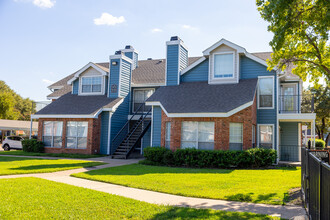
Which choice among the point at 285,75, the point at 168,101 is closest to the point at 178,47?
the point at 168,101

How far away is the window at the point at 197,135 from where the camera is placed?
16484 millimetres

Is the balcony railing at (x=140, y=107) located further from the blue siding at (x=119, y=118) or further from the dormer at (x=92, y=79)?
the dormer at (x=92, y=79)

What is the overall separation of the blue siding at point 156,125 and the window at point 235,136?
4.74 metres

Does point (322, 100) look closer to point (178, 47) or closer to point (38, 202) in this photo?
point (178, 47)

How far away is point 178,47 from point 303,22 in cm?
1054

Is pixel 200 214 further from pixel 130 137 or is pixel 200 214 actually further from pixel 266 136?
pixel 130 137

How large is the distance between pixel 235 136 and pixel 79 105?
12.2 meters

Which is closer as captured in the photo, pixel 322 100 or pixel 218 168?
pixel 218 168

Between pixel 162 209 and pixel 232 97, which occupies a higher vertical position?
pixel 232 97

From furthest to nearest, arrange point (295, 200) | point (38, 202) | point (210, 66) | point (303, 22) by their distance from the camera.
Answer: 1. point (210, 66)
2. point (303, 22)
3. point (295, 200)
4. point (38, 202)

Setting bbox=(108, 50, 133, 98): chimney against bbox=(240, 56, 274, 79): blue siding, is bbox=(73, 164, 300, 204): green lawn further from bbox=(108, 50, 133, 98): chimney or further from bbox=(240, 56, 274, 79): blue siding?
bbox=(108, 50, 133, 98): chimney

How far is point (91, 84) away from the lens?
24578 millimetres

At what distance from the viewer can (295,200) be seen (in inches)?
306

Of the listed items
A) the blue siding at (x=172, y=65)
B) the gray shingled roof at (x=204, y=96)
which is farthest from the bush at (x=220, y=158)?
the blue siding at (x=172, y=65)
